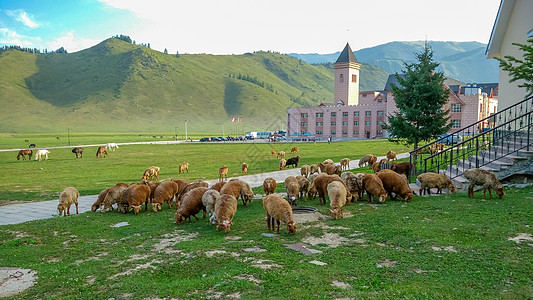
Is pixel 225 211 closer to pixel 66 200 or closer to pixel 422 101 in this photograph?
pixel 66 200

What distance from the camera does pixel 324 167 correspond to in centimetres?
1995

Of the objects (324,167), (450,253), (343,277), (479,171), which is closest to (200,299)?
(343,277)

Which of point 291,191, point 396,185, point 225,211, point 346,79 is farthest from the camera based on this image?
point 346,79

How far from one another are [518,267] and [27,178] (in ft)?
98.6

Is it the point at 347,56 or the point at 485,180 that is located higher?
the point at 347,56

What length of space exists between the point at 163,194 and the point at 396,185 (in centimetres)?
891

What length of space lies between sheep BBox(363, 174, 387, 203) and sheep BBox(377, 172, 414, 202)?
0.32 metres

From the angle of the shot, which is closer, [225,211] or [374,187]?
[225,211]

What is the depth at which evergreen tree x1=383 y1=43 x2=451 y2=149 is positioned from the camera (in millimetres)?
20297

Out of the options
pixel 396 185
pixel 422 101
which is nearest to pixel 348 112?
pixel 422 101

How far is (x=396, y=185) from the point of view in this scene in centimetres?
1319

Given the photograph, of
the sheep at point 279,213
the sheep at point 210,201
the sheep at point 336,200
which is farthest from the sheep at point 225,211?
the sheep at point 336,200

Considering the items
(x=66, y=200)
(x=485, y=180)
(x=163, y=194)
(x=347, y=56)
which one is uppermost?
(x=347, y=56)

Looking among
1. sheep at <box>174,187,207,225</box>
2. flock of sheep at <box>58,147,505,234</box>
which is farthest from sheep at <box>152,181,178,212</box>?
sheep at <box>174,187,207,225</box>
